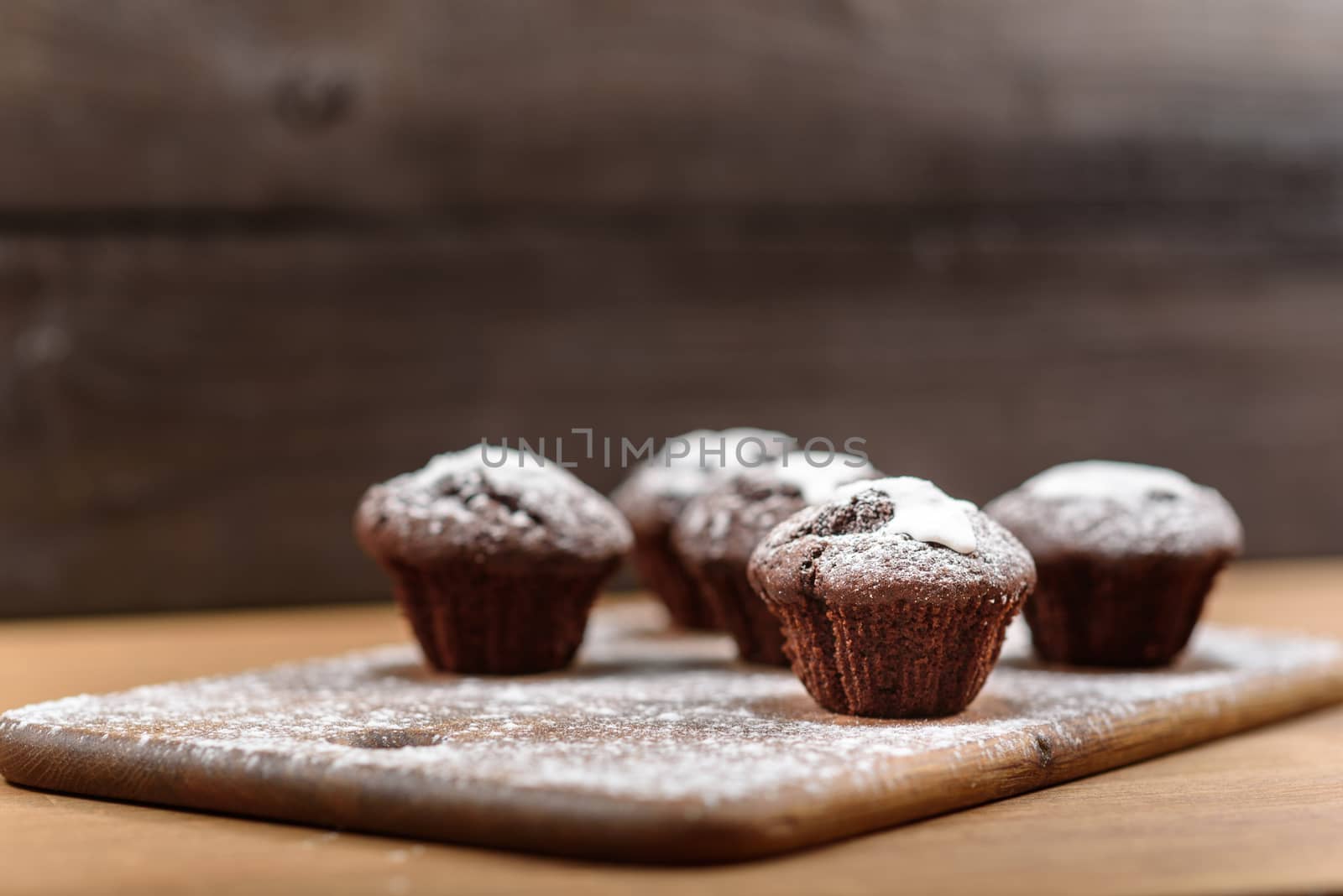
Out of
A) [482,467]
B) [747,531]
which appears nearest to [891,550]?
[747,531]

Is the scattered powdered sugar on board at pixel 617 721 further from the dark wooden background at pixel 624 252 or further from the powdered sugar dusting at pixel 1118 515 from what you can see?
the dark wooden background at pixel 624 252

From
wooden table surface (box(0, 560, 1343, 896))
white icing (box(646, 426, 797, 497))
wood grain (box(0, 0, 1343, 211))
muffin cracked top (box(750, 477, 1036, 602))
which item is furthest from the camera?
Result: wood grain (box(0, 0, 1343, 211))

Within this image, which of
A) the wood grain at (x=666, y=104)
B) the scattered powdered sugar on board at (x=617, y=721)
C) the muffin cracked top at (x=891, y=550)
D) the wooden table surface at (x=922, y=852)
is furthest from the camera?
the wood grain at (x=666, y=104)

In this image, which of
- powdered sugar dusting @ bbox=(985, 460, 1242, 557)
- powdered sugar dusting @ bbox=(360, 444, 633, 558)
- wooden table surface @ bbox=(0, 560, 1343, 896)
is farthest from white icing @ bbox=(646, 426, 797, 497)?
wooden table surface @ bbox=(0, 560, 1343, 896)

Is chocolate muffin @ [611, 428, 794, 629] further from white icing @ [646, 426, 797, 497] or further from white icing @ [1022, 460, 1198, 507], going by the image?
white icing @ [1022, 460, 1198, 507]

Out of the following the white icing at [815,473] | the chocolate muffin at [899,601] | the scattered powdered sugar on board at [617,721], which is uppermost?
the white icing at [815,473]

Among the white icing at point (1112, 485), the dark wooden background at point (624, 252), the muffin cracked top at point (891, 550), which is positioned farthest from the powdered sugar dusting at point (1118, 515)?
the dark wooden background at point (624, 252)

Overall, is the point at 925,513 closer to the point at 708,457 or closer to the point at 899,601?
the point at 899,601
